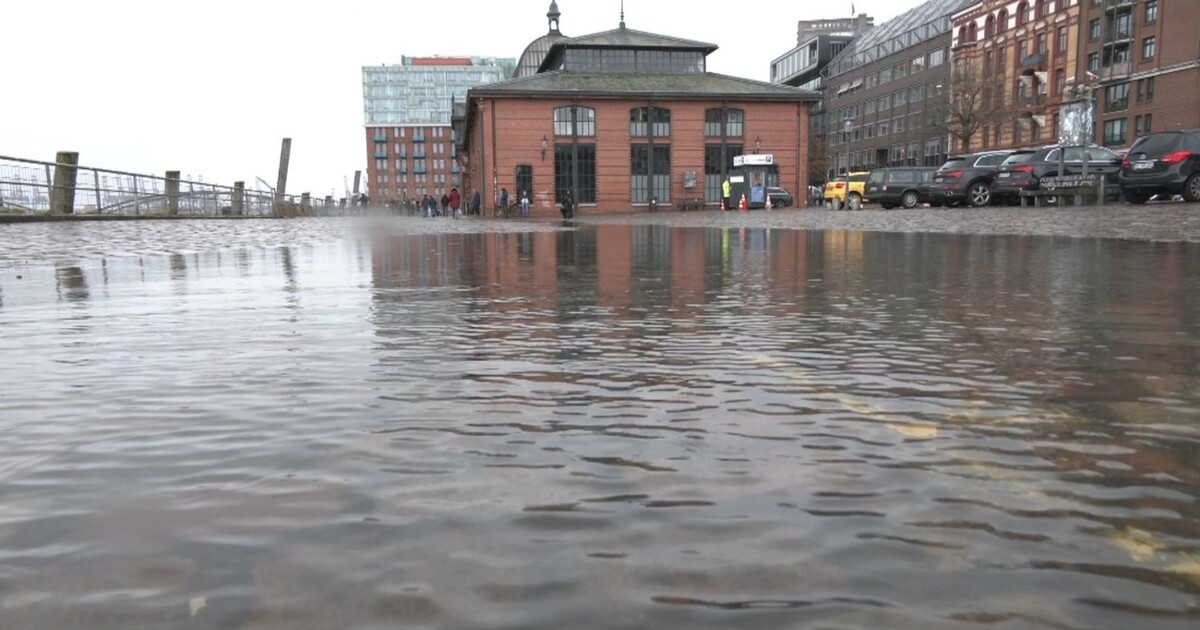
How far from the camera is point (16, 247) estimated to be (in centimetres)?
1088

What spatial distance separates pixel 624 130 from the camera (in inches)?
1805

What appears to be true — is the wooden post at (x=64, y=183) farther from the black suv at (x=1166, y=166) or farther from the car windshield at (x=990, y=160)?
the black suv at (x=1166, y=166)

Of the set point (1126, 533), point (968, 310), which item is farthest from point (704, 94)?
point (1126, 533)

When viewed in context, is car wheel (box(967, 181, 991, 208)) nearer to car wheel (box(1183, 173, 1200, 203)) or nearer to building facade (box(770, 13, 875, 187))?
car wheel (box(1183, 173, 1200, 203))

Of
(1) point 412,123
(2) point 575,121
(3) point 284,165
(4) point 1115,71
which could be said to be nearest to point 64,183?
(3) point 284,165

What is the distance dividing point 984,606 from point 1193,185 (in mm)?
22498

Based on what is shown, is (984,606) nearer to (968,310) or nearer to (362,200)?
(968,310)

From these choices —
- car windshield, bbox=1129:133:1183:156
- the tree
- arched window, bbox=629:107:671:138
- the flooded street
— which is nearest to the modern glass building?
the tree

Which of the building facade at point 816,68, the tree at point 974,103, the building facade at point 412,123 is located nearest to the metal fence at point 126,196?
the tree at point 974,103

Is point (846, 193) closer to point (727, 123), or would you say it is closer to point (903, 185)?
point (903, 185)

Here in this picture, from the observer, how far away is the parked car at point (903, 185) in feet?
103

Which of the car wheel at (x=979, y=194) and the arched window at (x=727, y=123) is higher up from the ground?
the arched window at (x=727, y=123)

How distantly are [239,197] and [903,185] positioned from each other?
83.8 feet

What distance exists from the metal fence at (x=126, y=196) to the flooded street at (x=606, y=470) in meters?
18.2
